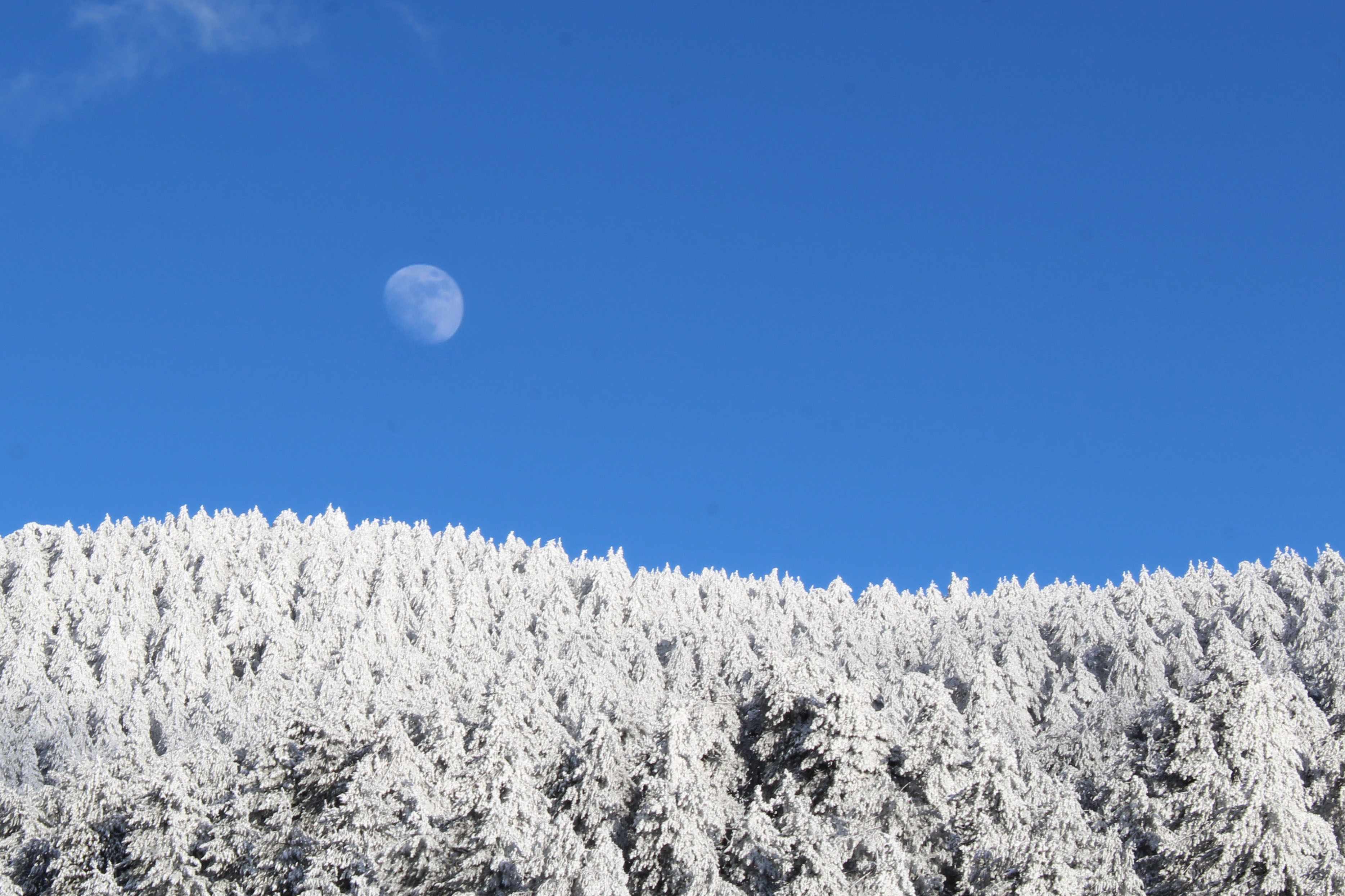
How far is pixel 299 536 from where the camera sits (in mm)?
Result: 92875

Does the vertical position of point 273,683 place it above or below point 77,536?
below

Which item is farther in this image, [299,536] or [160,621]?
[299,536]

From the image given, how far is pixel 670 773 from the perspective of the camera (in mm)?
30375

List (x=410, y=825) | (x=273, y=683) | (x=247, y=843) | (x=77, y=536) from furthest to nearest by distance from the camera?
(x=77, y=536) < (x=273, y=683) < (x=247, y=843) < (x=410, y=825)

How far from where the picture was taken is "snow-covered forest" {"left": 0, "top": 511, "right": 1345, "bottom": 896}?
27.6 metres

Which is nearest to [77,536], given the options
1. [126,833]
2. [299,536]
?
[299,536]

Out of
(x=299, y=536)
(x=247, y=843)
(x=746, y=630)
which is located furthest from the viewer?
(x=299, y=536)

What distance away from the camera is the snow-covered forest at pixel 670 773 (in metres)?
27.6

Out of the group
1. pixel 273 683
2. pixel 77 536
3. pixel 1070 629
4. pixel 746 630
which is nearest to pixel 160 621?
pixel 273 683

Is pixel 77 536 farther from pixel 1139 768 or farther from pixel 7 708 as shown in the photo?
pixel 1139 768

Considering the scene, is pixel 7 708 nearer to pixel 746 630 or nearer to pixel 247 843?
pixel 247 843

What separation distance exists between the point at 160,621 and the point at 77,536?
78.7 ft

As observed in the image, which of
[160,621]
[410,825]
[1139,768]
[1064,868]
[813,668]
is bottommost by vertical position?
[1064,868]

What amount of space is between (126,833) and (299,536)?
197ft
